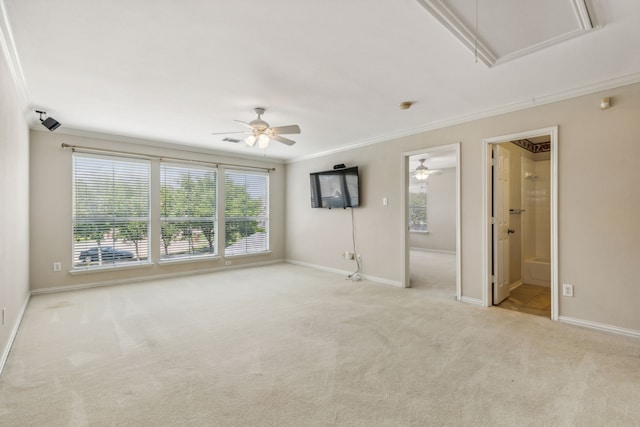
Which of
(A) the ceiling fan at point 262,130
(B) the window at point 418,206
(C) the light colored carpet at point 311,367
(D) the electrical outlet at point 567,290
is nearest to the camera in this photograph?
(C) the light colored carpet at point 311,367

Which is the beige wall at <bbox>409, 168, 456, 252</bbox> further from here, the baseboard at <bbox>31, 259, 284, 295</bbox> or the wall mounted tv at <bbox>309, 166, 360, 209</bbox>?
the baseboard at <bbox>31, 259, 284, 295</bbox>

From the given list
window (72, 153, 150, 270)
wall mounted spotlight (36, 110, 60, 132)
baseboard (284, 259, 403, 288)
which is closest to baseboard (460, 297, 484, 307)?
baseboard (284, 259, 403, 288)

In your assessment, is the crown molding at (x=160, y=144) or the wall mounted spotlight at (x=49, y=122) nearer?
the wall mounted spotlight at (x=49, y=122)

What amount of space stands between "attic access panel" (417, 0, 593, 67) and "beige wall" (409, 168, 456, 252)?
269 inches

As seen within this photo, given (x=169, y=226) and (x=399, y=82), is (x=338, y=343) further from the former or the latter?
(x=169, y=226)

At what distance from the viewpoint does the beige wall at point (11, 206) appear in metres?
2.40

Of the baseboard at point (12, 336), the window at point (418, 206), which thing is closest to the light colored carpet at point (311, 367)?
the baseboard at point (12, 336)

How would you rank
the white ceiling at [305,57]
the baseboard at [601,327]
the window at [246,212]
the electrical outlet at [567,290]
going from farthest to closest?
the window at [246,212] < the electrical outlet at [567,290] < the baseboard at [601,327] < the white ceiling at [305,57]

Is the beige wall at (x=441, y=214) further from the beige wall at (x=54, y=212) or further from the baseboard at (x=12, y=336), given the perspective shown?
the baseboard at (x=12, y=336)

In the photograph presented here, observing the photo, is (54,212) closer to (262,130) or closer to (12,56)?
(12,56)

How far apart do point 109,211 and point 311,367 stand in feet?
14.7

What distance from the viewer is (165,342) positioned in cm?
275

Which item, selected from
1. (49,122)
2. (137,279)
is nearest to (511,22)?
(49,122)

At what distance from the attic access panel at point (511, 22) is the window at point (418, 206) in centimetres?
740
